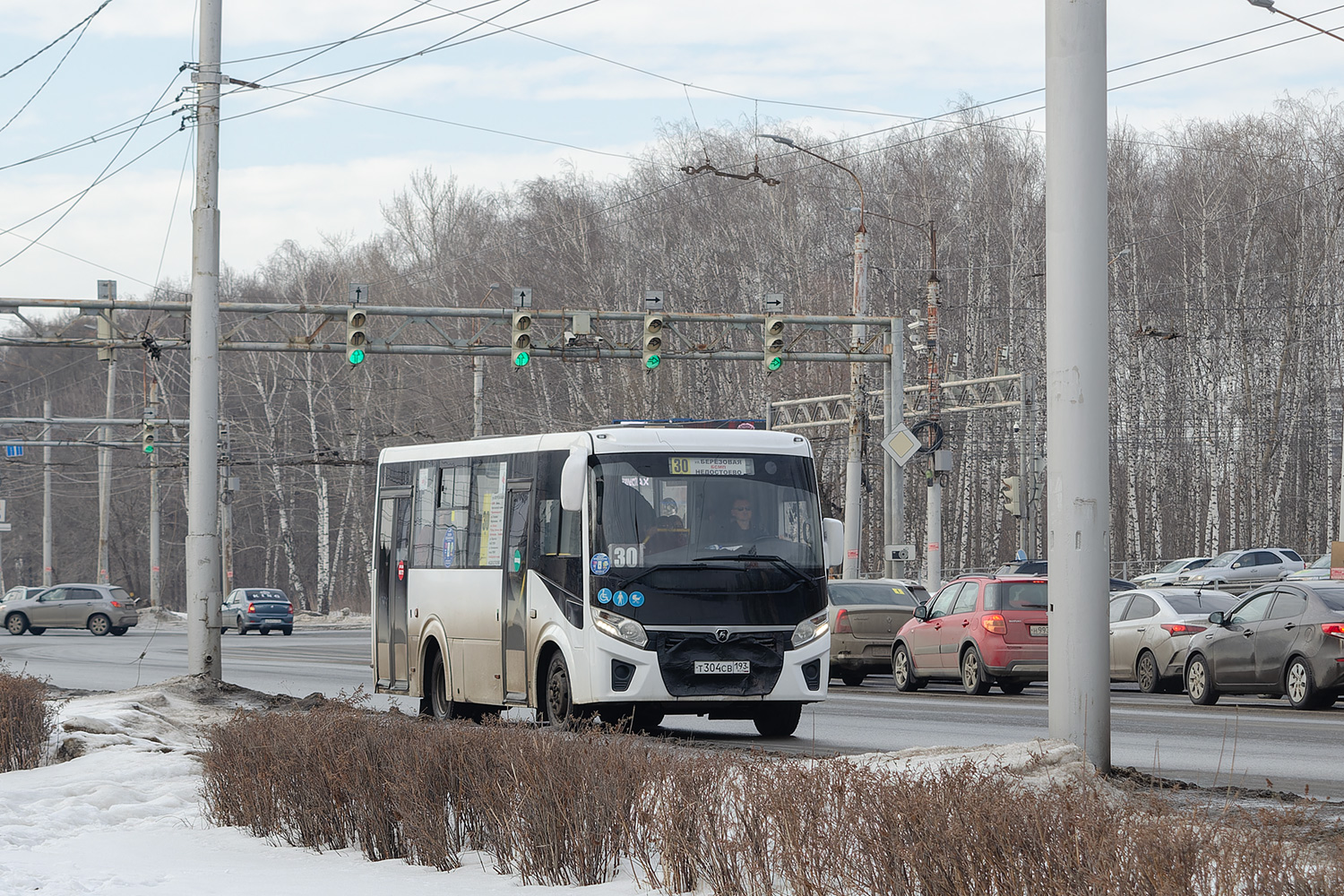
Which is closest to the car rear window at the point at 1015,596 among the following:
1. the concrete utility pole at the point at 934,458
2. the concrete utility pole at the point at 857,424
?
the concrete utility pole at the point at 934,458

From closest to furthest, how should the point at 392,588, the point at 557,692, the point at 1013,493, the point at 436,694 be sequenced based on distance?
the point at 557,692 < the point at 436,694 < the point at 392,588 < the point at 1013,493

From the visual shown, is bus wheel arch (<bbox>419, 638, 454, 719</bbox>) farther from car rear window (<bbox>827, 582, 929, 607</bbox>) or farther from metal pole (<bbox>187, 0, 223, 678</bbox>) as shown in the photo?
car rear window (<bbox>827, 582, 929, 607</bbox>)

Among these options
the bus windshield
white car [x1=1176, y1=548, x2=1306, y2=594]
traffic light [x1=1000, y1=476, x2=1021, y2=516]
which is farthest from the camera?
white car [x1=1176, y1=548, x2=1306, y2=594]

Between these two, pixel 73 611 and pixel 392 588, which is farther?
pixel 73 611

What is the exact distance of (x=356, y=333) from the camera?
3092cm

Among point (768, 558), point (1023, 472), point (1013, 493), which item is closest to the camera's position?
point (768, 558)

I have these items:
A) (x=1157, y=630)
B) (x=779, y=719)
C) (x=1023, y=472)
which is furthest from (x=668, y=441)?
(x=1023, y=472)

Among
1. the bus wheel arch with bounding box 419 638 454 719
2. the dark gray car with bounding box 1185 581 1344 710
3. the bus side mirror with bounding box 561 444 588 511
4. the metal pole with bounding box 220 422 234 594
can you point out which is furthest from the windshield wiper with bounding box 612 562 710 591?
the metal pole with bounding box 220 422 234 594

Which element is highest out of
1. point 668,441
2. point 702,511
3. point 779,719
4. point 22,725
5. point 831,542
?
point 668,441

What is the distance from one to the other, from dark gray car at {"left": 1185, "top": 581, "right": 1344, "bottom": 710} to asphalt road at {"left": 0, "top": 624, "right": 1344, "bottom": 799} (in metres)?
0.31

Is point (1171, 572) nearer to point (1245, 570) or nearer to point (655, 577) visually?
point (1245, 570)

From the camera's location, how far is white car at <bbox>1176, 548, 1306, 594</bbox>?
54.0 meters

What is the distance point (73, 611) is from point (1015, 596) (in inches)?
1514

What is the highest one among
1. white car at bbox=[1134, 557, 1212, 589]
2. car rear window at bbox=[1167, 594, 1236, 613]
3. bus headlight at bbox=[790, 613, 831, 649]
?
bus headlight at bbox=[790, 613, 831, 649]
